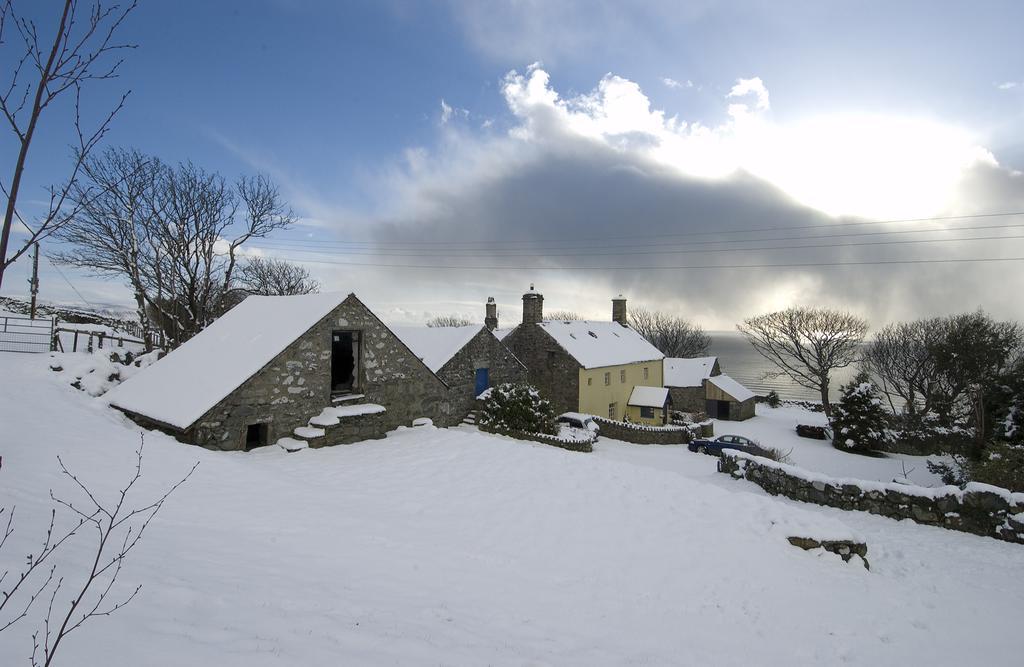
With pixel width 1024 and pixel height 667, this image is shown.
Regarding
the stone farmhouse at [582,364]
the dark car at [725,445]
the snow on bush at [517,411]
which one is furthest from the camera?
the stone farmhouse at [582,364]

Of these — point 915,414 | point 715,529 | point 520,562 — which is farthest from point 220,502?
point 915,414

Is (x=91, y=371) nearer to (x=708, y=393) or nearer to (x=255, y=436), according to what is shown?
(x=255, y=436)

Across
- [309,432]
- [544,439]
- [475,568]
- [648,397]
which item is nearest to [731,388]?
[648,397]

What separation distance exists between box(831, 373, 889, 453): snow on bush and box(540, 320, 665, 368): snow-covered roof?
13.2 m

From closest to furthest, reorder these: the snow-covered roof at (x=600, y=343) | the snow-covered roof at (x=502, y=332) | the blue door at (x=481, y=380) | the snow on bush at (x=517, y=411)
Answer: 1. the snow on bush at (x=517, y=411)
2. the blue door at (x=481, y=380)
3. the snow-covered roof at (x=600, y=343)
4. the snow-covered roof at (x=502, y=332)

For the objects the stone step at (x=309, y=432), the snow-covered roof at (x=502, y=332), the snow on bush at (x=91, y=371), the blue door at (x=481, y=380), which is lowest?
the stone step at (x=309, y=432)

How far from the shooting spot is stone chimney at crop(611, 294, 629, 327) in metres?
41.8

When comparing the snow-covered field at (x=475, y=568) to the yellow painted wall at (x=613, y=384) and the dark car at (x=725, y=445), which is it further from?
the yellow painted wall at (x=613, y=384)

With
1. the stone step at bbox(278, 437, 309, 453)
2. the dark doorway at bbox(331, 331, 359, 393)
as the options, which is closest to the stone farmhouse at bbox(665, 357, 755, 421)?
the dark doorway at bbox(331, 331, 359, 393)

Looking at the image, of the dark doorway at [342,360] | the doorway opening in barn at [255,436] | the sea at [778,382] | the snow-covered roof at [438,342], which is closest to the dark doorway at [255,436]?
the doorway opening in barn at [255,436]

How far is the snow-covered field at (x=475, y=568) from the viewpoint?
4223 mm

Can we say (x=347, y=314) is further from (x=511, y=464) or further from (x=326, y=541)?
(x=326, y=541)

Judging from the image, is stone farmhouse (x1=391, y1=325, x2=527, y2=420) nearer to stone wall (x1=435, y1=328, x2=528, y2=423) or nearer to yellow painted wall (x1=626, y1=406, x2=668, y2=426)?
stone wall (x1=435, y1=328, x2=528, y2=423)

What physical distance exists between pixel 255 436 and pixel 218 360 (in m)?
2.49
